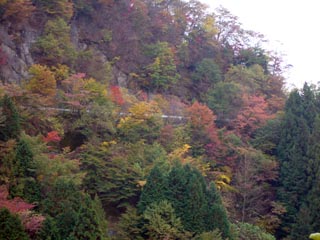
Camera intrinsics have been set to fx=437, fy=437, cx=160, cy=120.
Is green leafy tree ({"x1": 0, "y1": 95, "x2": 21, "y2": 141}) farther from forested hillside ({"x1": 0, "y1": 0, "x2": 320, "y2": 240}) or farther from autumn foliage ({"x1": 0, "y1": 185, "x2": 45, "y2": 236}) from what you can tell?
autumn foliage ({"x1": 0, "y1": 185, "x2": 45, "y2": 236})

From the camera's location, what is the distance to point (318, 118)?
22500mm

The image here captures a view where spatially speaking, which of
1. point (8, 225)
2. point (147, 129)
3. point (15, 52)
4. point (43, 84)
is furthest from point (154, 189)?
point (15, 52)

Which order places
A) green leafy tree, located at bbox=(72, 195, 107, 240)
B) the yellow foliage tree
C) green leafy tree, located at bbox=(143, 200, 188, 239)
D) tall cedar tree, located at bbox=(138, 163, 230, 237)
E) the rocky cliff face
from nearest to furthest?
green leafy tree, located at bbox=(72, 195, 107, 240)
green leafy tree, located at bbox=(143, 200, 188, 239)
tall cedar tree, located at bbox=(138, 163, 230, 237)
the yellow foliage tree
the rocky cliff face

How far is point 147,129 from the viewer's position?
1895cm

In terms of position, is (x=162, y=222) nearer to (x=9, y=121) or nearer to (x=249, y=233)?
(x=249, y=233)

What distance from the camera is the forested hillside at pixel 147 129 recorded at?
14.3 m

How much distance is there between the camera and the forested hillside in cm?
1427

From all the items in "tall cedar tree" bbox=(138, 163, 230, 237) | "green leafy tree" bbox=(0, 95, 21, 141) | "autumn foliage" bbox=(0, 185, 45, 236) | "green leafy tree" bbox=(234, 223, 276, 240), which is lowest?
"green leafy tree" bbox=(234, 223, 276, 240)

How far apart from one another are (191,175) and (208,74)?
12.3 m

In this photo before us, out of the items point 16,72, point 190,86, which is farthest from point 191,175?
point 190,86

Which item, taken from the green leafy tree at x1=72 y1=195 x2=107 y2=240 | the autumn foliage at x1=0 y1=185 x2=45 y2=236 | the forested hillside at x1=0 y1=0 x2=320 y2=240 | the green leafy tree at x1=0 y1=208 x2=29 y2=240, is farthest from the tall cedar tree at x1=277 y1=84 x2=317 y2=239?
the green leafy tree at x1=0 y1=208 x2=29 y2=240

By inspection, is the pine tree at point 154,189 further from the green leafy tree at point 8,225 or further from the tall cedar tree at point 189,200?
the green leafy tree at point 8,225

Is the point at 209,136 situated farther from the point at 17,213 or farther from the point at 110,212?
the point at 17,213

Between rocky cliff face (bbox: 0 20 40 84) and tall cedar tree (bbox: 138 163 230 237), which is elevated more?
rocky cliff face (bbox: 0 20 40 84)
